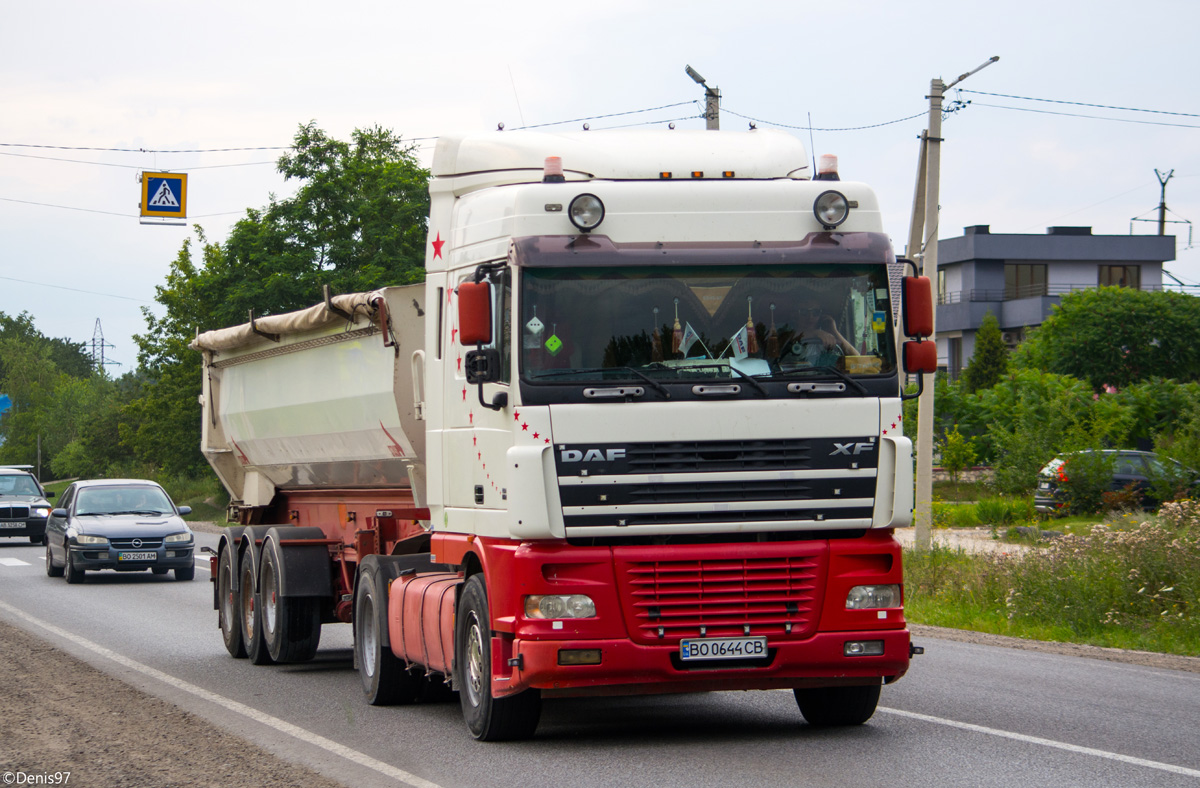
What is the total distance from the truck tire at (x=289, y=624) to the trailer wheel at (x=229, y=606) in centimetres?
92

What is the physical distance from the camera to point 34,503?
35531 mm

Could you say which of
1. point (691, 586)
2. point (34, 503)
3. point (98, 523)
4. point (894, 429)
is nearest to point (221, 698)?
point (691, 586)

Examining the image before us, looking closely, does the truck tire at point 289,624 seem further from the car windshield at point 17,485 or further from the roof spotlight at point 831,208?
the car windshield at point 17,485

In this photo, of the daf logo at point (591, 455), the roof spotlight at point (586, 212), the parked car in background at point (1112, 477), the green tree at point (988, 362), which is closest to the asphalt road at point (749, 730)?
the daf logo at point (591, 455)

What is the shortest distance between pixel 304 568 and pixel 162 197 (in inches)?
618

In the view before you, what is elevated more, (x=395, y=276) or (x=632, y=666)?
(x=395, y=276)

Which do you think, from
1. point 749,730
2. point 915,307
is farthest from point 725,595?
point 915,307

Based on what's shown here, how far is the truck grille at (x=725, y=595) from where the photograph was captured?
8227 mm

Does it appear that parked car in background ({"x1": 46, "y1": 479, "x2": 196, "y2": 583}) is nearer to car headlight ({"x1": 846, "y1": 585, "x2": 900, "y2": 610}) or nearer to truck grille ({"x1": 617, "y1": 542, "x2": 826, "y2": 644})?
truck grille ({"x1": 617, "y1": 542, "x2": 826, "y2": 644})

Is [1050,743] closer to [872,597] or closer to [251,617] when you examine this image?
[872,597]

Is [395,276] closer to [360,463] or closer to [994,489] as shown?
[994,489]

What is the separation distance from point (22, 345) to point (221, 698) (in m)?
155

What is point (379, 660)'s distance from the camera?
10.8m

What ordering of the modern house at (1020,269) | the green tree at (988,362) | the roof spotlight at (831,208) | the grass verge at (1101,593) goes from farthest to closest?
the modern house at (1020,269) → the green tree at (988,362) → the grass verge at (1101,593) → the roof spotlight at (831,208)
